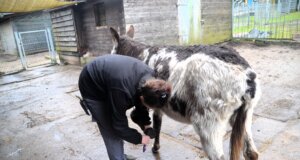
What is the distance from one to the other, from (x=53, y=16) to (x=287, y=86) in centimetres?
923

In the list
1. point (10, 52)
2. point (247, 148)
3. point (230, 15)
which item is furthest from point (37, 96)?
point (10, 52)

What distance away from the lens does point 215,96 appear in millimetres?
1792

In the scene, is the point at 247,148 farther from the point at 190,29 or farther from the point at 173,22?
the point at 190,29

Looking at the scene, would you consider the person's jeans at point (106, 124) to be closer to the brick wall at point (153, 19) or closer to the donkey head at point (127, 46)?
the donkey head at point (127, 46)

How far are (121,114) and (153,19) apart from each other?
5891 mm

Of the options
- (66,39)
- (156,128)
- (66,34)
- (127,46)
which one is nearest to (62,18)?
(66,34)

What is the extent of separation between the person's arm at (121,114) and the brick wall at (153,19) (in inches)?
201

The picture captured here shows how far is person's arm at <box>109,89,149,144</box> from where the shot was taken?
1715mm

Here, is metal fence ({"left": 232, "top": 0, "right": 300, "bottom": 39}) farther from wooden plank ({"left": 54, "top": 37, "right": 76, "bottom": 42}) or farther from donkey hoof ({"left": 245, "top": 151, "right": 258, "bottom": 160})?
donkey hoof ({"left": 245, "top": 151, "right": 258, "bottom": 160})

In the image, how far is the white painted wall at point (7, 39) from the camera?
15719 mm

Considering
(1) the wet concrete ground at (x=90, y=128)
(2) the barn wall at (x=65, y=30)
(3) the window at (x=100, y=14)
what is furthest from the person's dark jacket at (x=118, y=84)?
(2) the barn wall at (x=65, y=30)

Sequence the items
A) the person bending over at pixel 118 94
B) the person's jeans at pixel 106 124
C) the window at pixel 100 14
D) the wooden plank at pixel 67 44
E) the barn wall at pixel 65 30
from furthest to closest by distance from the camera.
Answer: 1. the wooden plank at pixel 67 44
2. the barn wall at pixel 65 30
3. the window at pixel 100 14
4. the person's jeans at pixel 106 124
5. the person bending over at pixel 118 94

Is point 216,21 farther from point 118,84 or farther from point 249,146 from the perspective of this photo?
point 118,84

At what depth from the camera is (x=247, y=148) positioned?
6.85ft
